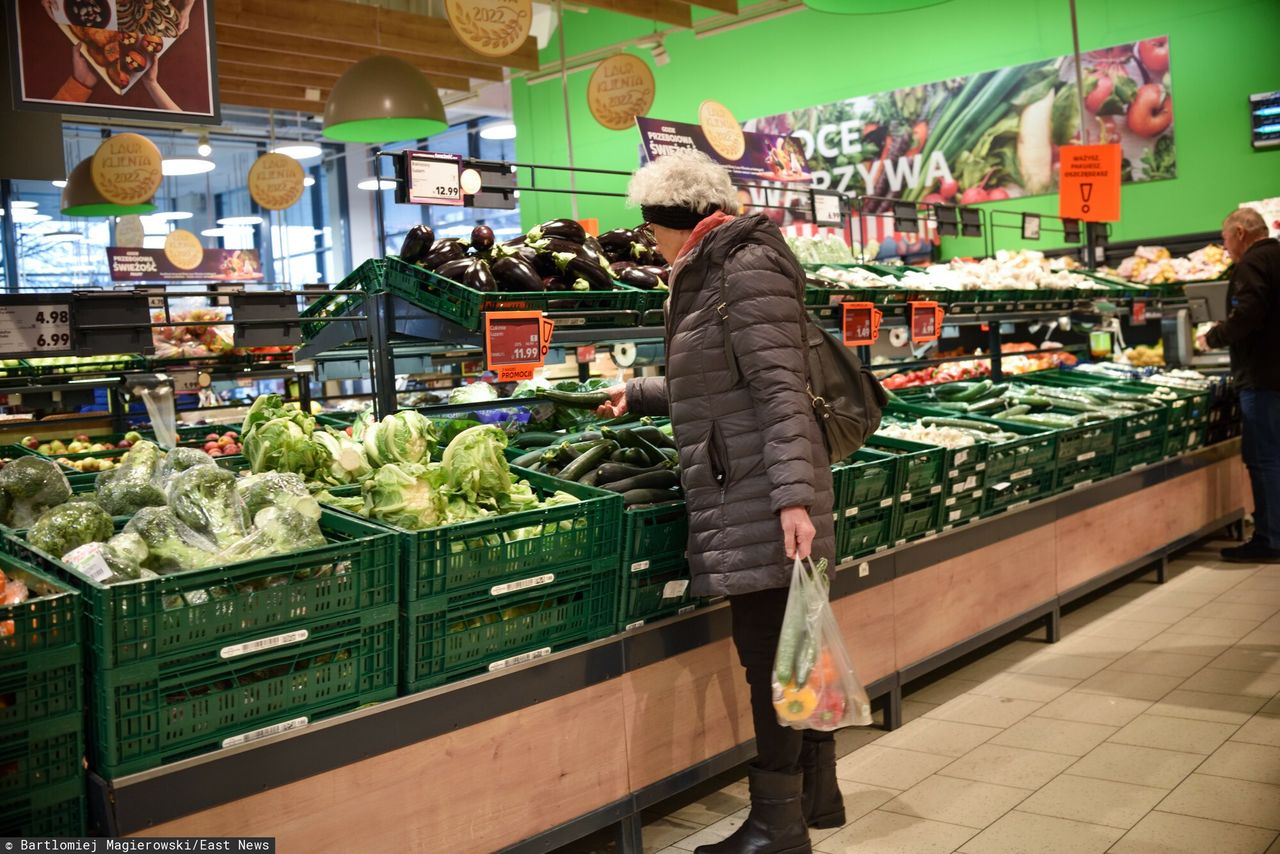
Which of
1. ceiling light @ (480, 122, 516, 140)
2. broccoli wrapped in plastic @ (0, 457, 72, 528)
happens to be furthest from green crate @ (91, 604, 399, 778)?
ceiling light @ (480, 122, 516, 140)

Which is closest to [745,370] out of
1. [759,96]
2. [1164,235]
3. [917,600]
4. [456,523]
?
[456,523]

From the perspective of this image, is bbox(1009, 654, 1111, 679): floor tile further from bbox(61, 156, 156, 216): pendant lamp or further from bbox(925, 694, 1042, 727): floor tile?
bbox(61, 156, 156, 216): pendant lamp

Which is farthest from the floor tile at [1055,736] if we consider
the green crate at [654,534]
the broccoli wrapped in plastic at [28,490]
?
the broccoli wrapped in plastic at [28,490]

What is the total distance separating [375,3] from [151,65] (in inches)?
262

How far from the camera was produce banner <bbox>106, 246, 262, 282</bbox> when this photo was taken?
48.1 ft

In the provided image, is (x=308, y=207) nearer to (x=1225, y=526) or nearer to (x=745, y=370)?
(x=1225, y=526)

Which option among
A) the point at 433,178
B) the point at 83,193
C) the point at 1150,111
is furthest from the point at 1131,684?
the point at 83,193

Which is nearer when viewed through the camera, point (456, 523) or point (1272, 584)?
point (456, 523)

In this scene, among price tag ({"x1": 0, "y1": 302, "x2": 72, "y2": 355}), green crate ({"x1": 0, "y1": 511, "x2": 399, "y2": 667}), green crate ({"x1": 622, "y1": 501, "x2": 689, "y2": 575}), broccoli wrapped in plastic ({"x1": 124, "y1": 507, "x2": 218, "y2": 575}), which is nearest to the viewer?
green crate ({"x1": 0, "y1": 511, "x2": 399, "y2": 667})

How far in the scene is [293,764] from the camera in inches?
96.3

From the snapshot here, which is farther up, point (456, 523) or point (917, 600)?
point (456, 523)

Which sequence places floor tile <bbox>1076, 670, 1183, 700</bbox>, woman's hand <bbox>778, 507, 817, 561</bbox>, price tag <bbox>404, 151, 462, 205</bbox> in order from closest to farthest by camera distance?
woman's hand <bbox>778, 507, 817, 561</bbox> < price tag <bbox>404, 151, 462, 205</bbox> < floor tile <bbox>1076, 670, 1183, 700</bbox>

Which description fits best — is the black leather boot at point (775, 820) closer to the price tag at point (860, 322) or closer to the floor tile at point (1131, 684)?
the floor tile at point (1131, 684)

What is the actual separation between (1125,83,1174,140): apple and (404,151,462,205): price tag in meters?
7.62
